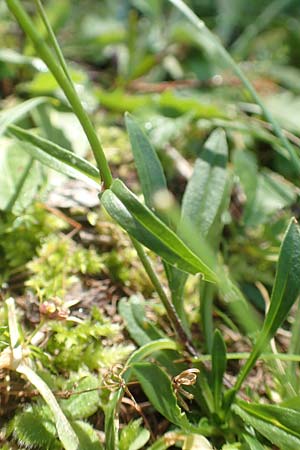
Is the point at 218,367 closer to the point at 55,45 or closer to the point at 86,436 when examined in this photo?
the point at 86,436

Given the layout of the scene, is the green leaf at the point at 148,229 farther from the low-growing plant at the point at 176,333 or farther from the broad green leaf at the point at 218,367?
the broad green leaf at the point at 218,367

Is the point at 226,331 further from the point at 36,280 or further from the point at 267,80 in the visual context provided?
the point at 267,80

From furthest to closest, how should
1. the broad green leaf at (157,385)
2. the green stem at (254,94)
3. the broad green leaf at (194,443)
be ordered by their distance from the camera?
the green stem at (254,94)
the broad green leaf at (157,385)
the broad green leaf at (194,443)

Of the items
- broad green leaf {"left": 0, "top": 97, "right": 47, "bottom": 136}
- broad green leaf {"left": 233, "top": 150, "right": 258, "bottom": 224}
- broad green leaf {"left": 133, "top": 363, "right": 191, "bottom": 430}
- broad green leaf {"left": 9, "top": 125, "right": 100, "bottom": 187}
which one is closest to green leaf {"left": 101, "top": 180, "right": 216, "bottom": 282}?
broad green leaf {"left": 9, "top": 125, "right": 100, "bottom": 187}

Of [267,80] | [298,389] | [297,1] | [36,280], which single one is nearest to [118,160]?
[36,280]

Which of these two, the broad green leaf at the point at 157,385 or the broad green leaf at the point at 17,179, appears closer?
the broad green leaf at the point at 157,385

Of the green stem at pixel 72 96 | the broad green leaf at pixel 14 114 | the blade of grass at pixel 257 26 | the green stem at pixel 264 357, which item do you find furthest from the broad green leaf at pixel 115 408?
the blade of grass at pixel 257 26
